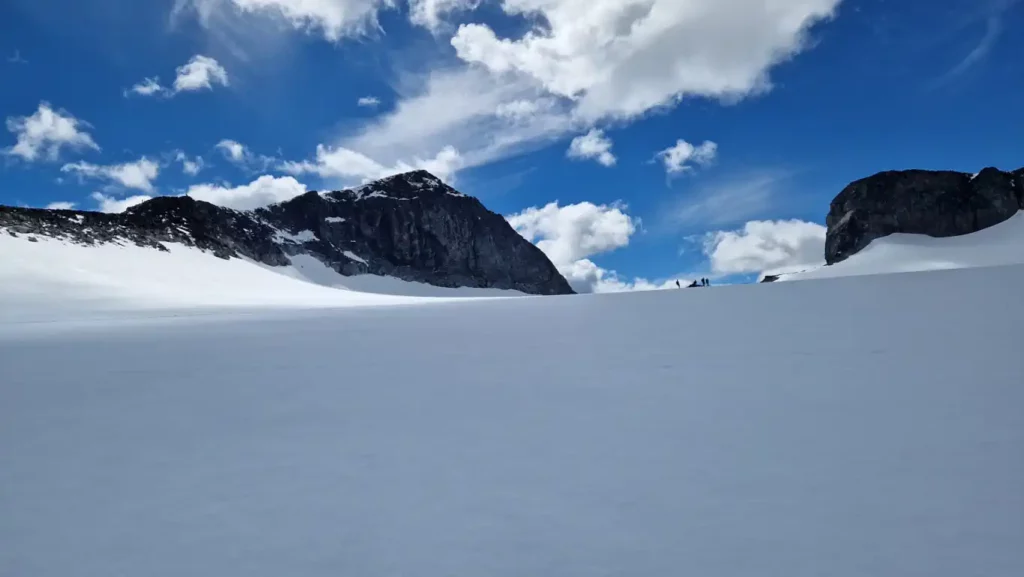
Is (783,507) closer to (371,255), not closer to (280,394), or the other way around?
(280,394)

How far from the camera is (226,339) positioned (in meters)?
12.8

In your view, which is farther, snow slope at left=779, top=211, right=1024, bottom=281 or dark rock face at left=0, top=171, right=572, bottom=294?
snow slope at left=779, top=211, right=1024, bottom=281

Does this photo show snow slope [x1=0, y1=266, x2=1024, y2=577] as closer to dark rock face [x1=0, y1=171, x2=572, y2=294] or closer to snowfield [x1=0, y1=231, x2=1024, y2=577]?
snowfield [x1=0, y1=231, x2=1024, y2=577]

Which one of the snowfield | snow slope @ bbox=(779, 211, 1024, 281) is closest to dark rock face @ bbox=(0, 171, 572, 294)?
the snowfield

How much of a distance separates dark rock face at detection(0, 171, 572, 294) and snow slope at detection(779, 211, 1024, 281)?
78.3 meters

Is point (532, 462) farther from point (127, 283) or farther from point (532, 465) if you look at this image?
point (127, 283)

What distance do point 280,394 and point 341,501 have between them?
3550 millimetres

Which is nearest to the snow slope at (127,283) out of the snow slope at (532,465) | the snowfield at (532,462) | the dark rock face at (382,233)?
the dark rock face at (382,233)

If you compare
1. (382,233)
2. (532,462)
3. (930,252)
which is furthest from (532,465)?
(382,233)

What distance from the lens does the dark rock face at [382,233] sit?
91250 millimetres

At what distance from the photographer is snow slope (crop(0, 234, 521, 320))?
3075 centimetres

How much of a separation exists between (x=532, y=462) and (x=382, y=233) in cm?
14272

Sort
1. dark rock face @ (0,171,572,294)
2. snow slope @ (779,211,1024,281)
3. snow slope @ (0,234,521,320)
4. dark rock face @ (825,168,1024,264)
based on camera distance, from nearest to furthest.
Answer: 1. snow slope @ (0,234,521,320)
2. dark rock face @ (0,171,572,294)
3. snow slope @ (779,211,1024,281)
4. dark rock face @ (825,168,1024,264)

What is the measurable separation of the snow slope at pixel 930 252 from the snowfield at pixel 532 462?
103 metres
